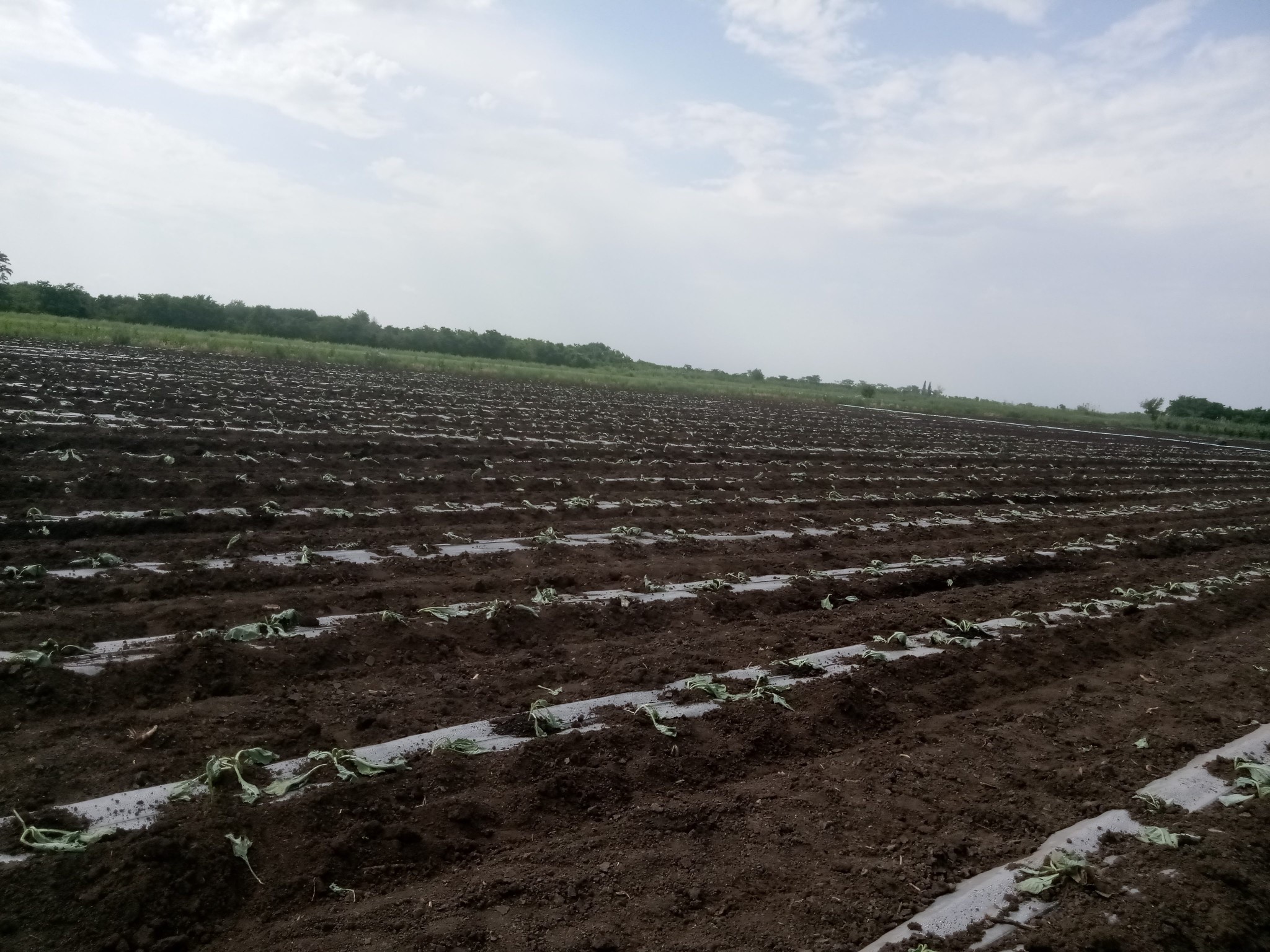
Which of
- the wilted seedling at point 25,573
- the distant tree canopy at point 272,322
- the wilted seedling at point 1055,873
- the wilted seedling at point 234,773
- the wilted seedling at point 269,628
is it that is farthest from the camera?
the distant tree canopy at point 272,322

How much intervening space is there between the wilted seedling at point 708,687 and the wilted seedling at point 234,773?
6.91 ft

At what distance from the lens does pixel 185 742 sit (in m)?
3.30

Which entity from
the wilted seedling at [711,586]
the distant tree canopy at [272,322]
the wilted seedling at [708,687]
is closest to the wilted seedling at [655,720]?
the wilted seedling at [708,687]

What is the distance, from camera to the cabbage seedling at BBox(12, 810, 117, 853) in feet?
8.39

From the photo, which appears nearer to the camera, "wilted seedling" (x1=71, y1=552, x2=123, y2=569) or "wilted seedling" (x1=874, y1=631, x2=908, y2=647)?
"wilted seedling" (x1=874, y1=631, x2=908, y2=647)

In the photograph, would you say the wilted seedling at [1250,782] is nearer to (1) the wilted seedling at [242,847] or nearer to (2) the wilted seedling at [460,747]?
(2) the wilted seedling at [460,747]

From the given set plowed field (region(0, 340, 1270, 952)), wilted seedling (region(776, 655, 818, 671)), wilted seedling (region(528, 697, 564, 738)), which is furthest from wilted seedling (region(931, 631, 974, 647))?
wilted seedling (region(528, 697, 564, 738))

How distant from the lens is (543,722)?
3.69m

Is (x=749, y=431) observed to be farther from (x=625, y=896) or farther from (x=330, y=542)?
(x=625, y=896)

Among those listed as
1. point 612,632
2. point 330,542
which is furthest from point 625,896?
point 330,542

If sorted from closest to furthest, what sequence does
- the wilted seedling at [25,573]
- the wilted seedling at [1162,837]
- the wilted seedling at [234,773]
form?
the wilted seedling at [234,773] → the wilted seedling at [1162,837] → the wilted seedling at [25,573]

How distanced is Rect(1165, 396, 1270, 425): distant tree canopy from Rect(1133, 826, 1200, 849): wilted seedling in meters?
56.1

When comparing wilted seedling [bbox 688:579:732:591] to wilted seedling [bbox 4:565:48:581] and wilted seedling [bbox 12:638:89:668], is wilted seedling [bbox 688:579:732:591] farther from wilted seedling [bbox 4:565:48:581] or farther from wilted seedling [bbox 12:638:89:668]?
wilted seedling [bbox 4:565:48:581]

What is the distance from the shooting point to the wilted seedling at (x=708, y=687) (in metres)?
4.12
